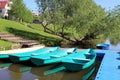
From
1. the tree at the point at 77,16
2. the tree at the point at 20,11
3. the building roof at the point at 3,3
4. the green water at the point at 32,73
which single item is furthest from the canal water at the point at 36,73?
the building roof at the point at 3,3

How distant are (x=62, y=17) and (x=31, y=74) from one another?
2225 centimetres

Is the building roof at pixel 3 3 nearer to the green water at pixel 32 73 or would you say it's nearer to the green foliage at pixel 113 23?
the green foliage at pixel 113 23

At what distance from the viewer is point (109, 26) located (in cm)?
3659

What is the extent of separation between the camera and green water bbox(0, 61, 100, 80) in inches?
583

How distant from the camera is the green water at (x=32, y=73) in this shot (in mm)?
14805

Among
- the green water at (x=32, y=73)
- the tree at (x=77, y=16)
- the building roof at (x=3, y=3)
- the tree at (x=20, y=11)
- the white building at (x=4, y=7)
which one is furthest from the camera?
the building roof at (x=3, y=3)

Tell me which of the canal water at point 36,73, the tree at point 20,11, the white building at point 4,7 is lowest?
the canal water at point 36,73

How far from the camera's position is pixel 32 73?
630 inches

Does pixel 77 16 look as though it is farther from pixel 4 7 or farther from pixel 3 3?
pixel 3 3

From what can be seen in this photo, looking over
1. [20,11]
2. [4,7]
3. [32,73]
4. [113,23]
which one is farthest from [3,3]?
[32,73]

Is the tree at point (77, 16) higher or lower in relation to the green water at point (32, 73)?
higher

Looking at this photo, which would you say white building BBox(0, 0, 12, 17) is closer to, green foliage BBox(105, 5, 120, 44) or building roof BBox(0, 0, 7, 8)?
building roof BBox(0, 0, 7, 8)

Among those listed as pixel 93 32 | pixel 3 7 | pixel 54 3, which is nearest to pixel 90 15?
pixel 93 32

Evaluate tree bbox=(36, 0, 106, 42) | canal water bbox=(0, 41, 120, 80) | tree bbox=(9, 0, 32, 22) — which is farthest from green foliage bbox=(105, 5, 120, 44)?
tree bbox=(9, 0, 32, 22)
